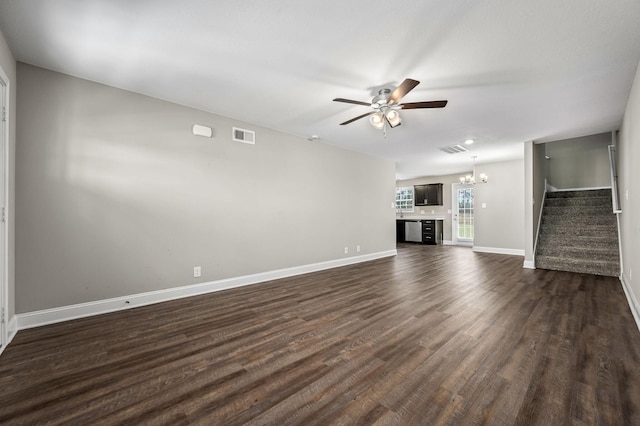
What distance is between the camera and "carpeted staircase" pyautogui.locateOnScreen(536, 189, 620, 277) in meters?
4.80

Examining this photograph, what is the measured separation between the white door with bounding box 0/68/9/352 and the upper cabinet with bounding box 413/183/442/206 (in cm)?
1014

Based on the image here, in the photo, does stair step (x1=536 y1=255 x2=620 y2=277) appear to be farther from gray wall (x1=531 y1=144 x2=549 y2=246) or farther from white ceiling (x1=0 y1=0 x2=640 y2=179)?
white ceiling (x1=0 y1=0 x2=640 y2=179)

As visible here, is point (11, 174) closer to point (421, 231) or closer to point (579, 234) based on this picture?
point (579, 234)

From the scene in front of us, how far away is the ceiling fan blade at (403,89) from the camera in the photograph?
7.70 feet

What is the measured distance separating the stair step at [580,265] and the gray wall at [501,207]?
2.01m

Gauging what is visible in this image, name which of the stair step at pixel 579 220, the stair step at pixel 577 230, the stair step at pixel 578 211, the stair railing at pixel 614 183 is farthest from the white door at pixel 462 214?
the stair railing at pixel 614 183

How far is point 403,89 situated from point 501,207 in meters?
6.58

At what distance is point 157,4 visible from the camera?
1880 millimetres

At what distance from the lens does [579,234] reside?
5484mm

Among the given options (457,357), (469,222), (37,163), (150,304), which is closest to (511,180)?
(469,222)

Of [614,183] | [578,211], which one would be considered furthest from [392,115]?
[578,211]

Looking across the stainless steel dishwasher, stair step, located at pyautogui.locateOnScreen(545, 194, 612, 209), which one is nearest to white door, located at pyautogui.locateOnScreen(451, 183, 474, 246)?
the stainless steel dishwasher

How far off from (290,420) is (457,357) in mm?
1349

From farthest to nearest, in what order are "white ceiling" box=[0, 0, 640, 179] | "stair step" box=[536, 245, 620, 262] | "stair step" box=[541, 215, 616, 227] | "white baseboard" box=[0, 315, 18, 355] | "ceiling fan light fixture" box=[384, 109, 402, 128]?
1. "stair step" box=[541, 215, 616, 227]
2. "stair step" box=[536, 245, 620, 262]
3. "ceiling fan light fixture" box=[384, 109, 402, 128]
4. "white baseboard" box=[0, 315, 18, 355]
5. "white ceiling" box=[0, 0, 640, 179]
